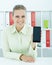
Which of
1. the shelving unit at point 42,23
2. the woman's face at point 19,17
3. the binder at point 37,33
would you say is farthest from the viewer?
the shelving unit at point 42,23

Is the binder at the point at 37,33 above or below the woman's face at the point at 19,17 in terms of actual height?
below

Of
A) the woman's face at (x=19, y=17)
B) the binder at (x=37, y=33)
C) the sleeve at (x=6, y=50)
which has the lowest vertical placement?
the sleeve at (x=6, y=50)

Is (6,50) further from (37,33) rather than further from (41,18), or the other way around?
(41,18)

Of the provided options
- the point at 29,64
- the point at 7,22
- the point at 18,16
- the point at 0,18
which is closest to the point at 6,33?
the point at 18,16

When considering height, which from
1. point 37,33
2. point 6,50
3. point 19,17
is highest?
point 19,17

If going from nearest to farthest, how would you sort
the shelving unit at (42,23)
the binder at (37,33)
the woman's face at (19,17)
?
the binder at (37,33)
the woman's face at (19,17)
the shelving unit at (42,23)

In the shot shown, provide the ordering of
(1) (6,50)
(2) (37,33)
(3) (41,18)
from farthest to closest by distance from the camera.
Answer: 1. (3) (41,18)
2. (1) (6,50)
3. (2) (37,33)

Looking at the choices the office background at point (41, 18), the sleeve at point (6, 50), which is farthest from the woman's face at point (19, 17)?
the office background at point (41, 18)

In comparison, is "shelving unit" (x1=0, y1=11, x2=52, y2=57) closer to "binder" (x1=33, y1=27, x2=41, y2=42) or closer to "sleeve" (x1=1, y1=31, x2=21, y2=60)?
"sleeve" (x1=1, y1=31, x2=21, y2=60)

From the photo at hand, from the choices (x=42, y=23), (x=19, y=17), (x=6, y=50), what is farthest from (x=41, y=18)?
(x=6, y=50)

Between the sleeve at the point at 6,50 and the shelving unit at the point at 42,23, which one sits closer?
the sleeve at the point at 6,50

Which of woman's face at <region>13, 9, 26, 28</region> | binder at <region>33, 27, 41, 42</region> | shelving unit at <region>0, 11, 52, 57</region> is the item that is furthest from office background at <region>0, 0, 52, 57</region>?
binder at <region>33, 27, 41, 42</region>

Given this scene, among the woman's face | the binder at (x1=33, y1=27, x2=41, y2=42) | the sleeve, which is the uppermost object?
the woman's face

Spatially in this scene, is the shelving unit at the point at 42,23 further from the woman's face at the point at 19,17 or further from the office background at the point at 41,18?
the woman's face at the point at 19,17
